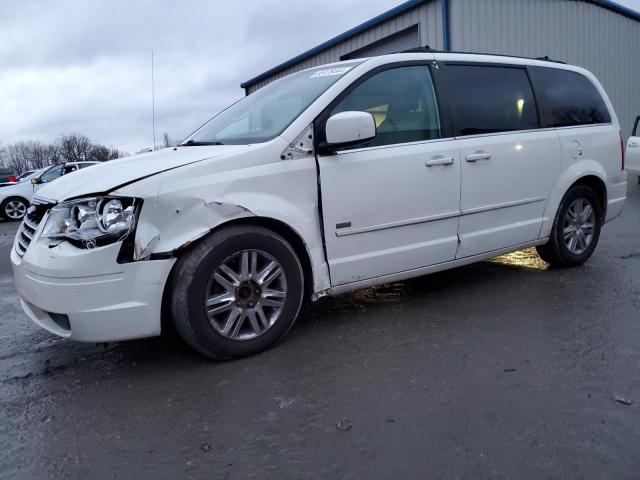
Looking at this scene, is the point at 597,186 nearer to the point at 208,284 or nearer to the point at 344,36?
the point at 208,284

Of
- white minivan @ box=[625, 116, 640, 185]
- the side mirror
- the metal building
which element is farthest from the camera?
the metal building

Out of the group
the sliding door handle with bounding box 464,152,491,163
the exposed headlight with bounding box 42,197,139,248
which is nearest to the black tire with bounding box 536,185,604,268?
the sliding door handle with bounding box 464,152,491,163

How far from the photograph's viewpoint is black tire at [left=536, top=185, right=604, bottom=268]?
4.54 m

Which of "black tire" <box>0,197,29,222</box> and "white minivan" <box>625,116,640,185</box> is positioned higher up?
→ "white minivan" <box>625,116,640,185</box>

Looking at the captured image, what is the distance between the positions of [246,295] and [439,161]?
161cm

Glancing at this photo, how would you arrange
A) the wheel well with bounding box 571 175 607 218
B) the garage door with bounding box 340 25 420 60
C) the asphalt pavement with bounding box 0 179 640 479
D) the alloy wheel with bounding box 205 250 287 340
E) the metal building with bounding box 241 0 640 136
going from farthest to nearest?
the garage door with bounding box 340 25 420 60, the metal building with bounding box 241 0 640 136, the wheel well with bounding box 571 175 607 218, the alloy wheel with bounding box 205 250 287 340, the asphalt pavement with bounding box 0 179 640 479

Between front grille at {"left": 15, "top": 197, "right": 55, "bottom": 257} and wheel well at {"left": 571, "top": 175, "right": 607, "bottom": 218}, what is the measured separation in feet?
13.5

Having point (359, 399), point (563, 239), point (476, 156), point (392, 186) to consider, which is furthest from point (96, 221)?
point (563, 239)

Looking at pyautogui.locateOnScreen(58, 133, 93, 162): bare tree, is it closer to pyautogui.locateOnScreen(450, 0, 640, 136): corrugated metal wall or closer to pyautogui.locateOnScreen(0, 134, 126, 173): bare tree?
pyautogui.locateOnScreen(0, 134, 126, 173): bare tree

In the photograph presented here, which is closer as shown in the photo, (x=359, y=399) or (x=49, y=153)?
(x=359, y=399)

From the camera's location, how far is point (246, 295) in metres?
2.95

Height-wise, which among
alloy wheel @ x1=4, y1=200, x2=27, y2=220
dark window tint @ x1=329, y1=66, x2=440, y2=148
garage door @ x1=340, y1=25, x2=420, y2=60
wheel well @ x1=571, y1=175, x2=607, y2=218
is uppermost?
garage door @ x1=340, y1=25, x2=420, y2=60

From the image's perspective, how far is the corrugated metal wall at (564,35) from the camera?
11234 mm

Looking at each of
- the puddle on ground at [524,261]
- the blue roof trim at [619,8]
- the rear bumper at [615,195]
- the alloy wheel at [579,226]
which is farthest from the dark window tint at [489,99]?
the blue roof trim at [619,8]
